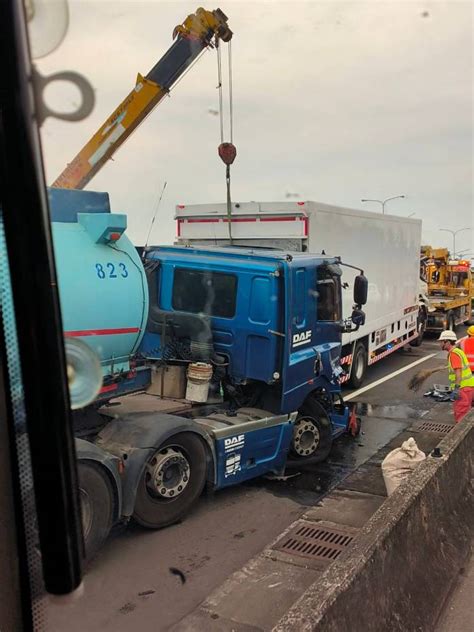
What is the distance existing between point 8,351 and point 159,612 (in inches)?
126

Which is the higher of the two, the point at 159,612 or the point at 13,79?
the point at 13,79

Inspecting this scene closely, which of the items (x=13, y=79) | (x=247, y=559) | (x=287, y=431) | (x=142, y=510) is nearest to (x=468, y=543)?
(x=247, y=559)

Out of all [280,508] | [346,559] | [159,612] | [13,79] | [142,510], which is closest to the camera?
[13,79]

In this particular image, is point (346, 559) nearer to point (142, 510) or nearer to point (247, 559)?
point (247, 559)

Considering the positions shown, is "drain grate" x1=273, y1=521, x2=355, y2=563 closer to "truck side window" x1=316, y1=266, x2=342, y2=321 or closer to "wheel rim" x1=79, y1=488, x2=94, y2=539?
"wheel rim" x1=79, y1=488, x2=94, y2=539

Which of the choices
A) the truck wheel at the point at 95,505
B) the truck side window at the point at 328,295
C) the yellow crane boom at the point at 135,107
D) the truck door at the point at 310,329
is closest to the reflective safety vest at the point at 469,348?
the truck door at the point at 310,329

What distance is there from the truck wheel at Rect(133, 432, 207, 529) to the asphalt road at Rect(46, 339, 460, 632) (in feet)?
0.59

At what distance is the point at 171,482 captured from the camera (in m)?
5.16

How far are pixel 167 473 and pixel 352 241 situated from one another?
660 centimetres

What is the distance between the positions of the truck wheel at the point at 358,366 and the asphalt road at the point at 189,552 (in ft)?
11.7

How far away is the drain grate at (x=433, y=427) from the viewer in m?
8.28

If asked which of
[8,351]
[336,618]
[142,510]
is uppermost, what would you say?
[8,351]

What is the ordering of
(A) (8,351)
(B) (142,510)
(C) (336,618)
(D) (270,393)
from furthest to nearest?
(D) (270,393) → (B) (142,510) → (C) (336,618) → (A) (8,351)

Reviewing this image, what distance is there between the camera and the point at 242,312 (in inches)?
240
